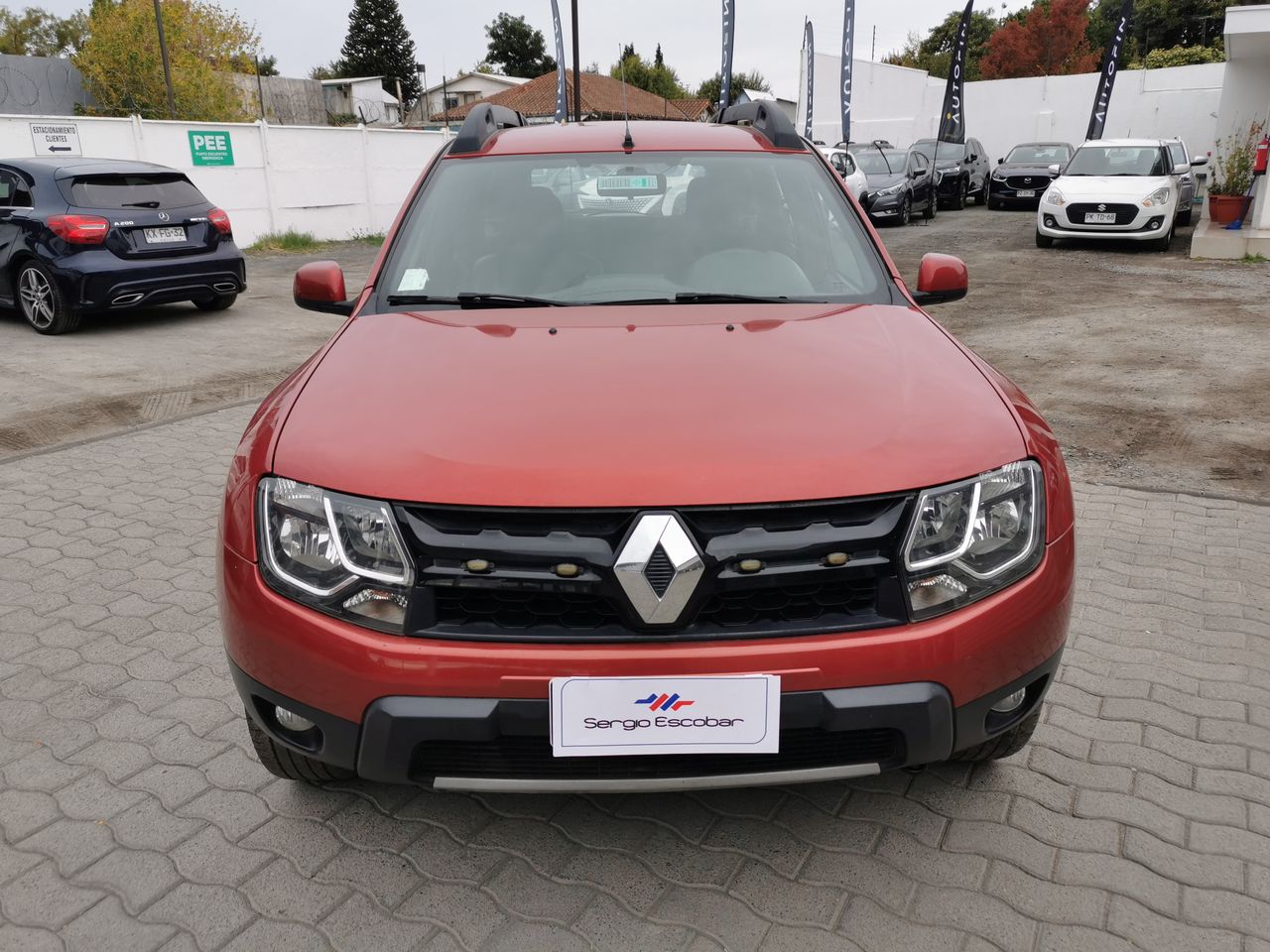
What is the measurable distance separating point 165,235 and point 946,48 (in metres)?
74.7

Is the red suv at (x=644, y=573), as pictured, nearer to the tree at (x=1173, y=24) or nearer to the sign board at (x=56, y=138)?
the sign board at (x=56, y=138)

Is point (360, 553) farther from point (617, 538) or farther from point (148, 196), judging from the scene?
point (148, 196)

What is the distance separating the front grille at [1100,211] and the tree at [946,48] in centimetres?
5646

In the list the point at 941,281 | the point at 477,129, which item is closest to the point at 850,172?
the point at 477,129

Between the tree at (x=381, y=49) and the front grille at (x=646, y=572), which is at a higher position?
the tree at (x=381, y=49)

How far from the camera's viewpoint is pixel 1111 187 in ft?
48.5

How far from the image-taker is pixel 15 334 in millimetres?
9133

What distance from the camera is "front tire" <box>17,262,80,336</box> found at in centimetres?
885

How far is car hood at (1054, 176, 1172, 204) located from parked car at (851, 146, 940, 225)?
3.84m

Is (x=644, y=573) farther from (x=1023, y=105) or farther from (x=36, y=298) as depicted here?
(x=1023, y=105)

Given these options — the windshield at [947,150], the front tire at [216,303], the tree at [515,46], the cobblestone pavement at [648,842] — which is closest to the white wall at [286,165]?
the front tire at [216,303]

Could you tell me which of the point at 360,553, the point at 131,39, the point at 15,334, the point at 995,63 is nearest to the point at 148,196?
the point at 15,334

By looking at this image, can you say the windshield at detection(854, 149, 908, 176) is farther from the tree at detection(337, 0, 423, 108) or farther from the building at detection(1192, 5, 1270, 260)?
the tree at detection(337, 0, 423, 108)

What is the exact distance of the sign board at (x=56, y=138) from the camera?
13.4 m
